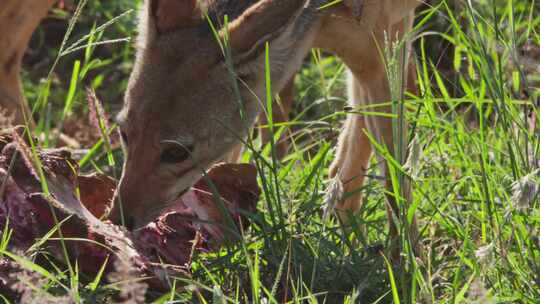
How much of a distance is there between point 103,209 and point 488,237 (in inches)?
58.0

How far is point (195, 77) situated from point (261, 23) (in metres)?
0.32

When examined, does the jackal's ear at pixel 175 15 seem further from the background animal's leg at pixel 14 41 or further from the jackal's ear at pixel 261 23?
the background animal's leg at pixel 14 41

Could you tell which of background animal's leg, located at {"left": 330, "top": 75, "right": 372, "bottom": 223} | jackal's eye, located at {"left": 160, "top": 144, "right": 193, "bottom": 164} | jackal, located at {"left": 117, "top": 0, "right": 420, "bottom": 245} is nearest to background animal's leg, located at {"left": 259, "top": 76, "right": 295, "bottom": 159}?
background animal's leg, located at {"left": 330, "top": 75, "right": 372, "bottom": 223}

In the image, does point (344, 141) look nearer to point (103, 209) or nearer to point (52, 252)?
point (103, 209)

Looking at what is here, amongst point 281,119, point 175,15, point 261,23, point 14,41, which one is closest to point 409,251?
Result: point 261,23

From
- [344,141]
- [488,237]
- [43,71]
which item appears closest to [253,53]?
[488,237]

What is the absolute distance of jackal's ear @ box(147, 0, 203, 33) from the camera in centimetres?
384

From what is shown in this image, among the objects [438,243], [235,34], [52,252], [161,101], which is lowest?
[438,243]

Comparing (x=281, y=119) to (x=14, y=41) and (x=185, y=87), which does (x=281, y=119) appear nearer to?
(x=14, y=41)

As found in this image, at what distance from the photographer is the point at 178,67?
3.77 metres

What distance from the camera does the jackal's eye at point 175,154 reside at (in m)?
3.80

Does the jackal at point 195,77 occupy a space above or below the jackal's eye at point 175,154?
above

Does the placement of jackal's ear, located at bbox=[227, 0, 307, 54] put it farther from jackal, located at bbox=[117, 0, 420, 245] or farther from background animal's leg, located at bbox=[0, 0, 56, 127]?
background animal's leg, located at bbox=[0, 0, 56, 127]

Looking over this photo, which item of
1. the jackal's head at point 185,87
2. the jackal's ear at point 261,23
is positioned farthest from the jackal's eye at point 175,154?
the jackal's ear at point 261,23
